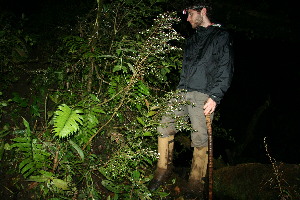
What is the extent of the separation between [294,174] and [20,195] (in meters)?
4.44

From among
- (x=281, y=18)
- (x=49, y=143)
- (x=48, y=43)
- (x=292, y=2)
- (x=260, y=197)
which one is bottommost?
(x=260, y=197)

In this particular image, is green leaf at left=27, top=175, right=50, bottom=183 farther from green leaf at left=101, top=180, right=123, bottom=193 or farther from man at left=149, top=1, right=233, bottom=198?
man at left=149, top=1, right=233, bottom=198

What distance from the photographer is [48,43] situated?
440cm

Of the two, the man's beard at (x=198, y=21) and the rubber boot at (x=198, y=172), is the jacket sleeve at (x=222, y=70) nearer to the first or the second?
the man's beard at (x=198, y=21)

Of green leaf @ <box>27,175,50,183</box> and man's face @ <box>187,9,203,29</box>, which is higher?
man's face @ <box>187,9,203,29</box>

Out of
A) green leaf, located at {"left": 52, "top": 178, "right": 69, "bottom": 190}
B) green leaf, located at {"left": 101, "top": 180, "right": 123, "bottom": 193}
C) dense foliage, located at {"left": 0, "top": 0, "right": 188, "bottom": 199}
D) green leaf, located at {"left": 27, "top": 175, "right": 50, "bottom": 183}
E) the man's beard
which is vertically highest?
the man's beard

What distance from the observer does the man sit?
2732 mm

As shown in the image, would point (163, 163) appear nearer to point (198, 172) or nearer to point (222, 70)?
point (198, 172)

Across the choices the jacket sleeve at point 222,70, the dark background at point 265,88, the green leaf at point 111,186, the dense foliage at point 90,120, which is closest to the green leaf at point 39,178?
the dense foliage at point 90,120

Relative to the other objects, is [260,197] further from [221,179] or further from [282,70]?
[282,70]

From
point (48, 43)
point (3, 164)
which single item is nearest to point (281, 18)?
point (48, 43)

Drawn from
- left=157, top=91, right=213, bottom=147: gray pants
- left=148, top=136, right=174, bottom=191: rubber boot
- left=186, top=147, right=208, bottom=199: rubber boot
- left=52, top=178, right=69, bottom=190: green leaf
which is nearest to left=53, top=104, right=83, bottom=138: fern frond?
left=52, top=178, right=69, bottom=190: green leaf

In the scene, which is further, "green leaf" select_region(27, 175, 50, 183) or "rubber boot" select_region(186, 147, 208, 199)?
"rubber boot" select_region(186, 147, 208, 199)

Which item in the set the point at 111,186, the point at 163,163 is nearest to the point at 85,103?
the point at 111,186
